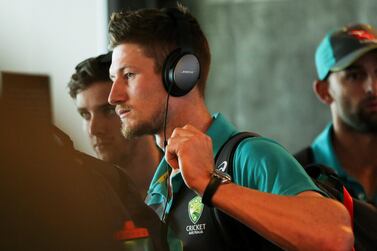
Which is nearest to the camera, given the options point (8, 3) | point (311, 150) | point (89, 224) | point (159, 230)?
point (89, 224)

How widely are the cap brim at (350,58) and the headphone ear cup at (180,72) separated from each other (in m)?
1.26

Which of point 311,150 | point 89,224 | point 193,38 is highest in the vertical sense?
point 193,38

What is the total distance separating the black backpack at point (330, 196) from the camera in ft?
5.61

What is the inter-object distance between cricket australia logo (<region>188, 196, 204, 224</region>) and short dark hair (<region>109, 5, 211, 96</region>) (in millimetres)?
359

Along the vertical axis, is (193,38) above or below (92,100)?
above

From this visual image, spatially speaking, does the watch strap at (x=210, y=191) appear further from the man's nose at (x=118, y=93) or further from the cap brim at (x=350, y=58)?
the cap brim at (x=350, y=58)

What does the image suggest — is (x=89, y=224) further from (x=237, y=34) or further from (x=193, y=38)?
(x=237, y=34)

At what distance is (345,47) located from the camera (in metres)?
3.15

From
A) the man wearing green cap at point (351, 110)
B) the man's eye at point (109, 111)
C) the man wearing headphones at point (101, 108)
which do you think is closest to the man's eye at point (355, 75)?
the man wearing green cap at point (351, 110)

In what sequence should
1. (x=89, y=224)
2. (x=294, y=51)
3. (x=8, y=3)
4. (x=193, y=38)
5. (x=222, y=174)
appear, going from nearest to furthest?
1. (x=89, y=224)
2. (x=222, y=174)
3. (x=193, y=38)
4. (x=8, y=3)
5. (x=294, y=51)

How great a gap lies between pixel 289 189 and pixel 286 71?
2790mm

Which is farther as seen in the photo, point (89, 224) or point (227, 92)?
point (227, 92)

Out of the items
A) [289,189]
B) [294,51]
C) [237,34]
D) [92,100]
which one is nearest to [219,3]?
[237,34]

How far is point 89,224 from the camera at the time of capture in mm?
922
